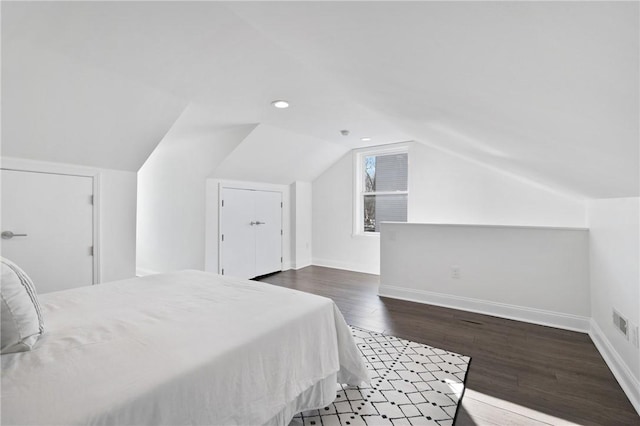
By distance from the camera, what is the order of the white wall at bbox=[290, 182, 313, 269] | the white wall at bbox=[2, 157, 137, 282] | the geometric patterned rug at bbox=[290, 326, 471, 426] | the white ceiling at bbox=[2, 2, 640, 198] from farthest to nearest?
the white wall at bbox=[290, 182, 313, 269]
the white wall at bbox=[2, 157, 137, 282]
the geometric patterned rug at bbox=[290, 326, 471, 426]
the white ceiling at bbox=[2, 2, 640, 198]

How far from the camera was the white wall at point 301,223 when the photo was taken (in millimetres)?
5754

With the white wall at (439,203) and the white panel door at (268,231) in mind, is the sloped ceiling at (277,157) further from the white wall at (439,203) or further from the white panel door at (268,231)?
the white wall at (439,203)

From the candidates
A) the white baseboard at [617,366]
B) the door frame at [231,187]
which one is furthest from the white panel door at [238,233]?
the white baseboard at [617,366]

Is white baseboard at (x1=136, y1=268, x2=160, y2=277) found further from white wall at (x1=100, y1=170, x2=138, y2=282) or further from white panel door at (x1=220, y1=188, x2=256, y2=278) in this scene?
white wall at (x1=100, y1=170, x2=138, y2=282)

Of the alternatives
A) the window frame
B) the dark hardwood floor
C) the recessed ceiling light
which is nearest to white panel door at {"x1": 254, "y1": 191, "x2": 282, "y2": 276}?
the window frame

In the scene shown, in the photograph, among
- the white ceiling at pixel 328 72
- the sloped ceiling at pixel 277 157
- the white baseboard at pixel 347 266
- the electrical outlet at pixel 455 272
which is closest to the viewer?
the white ceiling at pixel 328 72

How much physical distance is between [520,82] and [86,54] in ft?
8.15

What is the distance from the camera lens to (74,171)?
2.97 meters

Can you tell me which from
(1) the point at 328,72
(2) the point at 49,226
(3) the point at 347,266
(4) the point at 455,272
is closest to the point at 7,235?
(2) the point at 49,226

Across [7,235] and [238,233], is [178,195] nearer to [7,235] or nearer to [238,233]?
[238,233]

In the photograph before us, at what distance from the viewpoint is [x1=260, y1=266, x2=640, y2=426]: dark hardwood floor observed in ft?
5.75

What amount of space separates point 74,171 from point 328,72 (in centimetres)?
278

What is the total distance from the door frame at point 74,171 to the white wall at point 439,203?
12.2 feet

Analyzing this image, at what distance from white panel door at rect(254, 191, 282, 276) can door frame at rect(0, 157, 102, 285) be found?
7.56 ft
